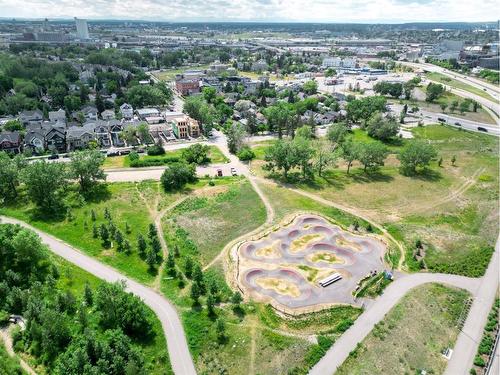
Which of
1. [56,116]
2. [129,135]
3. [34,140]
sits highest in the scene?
[56,116]

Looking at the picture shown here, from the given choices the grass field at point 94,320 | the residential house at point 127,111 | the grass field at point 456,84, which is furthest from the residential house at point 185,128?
the grass field at point 456,84

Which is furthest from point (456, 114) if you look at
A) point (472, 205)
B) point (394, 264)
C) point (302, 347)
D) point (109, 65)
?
point (109, 65)

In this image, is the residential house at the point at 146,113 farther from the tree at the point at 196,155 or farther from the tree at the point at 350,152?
the tree at the point at 350,152

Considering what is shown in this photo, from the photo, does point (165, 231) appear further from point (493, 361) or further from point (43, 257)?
point (493, 361)

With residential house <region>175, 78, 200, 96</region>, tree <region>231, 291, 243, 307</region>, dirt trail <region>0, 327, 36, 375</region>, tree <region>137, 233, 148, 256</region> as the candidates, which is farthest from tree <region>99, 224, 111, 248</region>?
residential house <region>175, 78, 200, 96</region>

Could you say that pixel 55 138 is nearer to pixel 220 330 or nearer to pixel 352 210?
pixel 352 210

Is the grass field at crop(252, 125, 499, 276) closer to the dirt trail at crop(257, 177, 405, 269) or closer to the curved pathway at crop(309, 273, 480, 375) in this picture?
the dirt trail at crop(257, 177, 405, 269)

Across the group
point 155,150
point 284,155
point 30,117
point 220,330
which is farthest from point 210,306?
point 30,117
